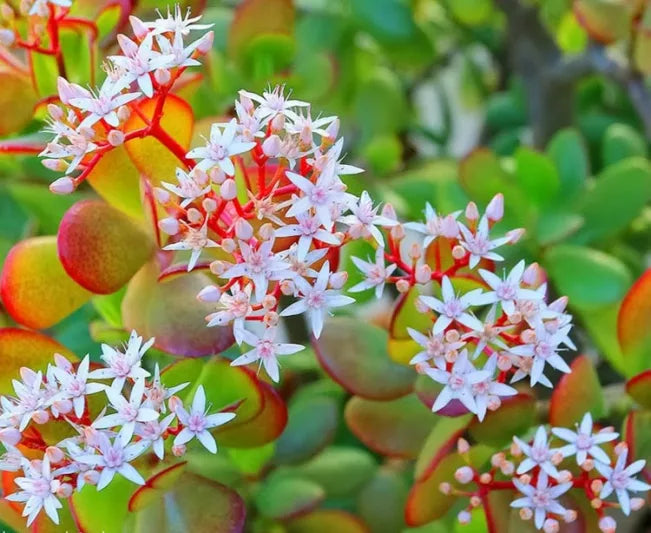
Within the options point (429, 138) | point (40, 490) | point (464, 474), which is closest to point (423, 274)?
point (464, 474)

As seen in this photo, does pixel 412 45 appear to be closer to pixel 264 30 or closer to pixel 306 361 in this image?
pixel 264 30

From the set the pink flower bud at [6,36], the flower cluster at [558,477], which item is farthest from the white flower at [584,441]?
the pink flower bud at [6,36]

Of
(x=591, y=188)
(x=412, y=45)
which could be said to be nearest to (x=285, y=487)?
(x=591, y=188)

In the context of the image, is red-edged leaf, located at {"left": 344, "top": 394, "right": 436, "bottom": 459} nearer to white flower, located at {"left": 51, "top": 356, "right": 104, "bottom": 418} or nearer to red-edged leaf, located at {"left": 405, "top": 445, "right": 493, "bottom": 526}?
red-edged leaf, located at {"left": 405, "top": 445, "right": 493, "bottom": 526}

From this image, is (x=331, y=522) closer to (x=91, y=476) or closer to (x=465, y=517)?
(x=465, y=517)

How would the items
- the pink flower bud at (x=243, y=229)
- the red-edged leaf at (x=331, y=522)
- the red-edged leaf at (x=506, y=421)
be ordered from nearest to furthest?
the pink flower bud at (x=243, y=229) < the red-edged leaf at (x=506, y=421) < the red-edged leaf at (x=331, y=522)

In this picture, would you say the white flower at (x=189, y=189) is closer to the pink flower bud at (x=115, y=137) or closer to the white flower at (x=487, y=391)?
the pink flower bud at (x=115, y=137)
